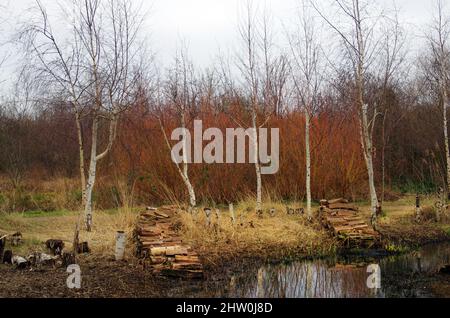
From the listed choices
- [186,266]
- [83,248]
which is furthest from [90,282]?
[83,248]

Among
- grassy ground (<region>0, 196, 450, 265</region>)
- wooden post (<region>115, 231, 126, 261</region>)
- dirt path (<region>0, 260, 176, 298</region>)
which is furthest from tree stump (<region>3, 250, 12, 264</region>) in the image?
wooden post (<region>115, 231, 126, 261</region>)

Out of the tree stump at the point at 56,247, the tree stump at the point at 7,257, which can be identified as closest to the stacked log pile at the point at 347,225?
the tree stump at the point at 56,247

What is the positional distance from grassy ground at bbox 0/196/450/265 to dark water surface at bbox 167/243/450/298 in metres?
0.71

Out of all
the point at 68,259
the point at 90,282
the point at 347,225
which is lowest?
the point at 90,282

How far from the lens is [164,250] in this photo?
745 cm

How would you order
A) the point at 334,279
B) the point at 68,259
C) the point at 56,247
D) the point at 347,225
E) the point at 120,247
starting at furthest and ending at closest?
the point at 347,225, the point at 56,247, the point at 120,247, the point at 68,259, the point at 334,279

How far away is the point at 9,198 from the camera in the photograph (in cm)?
1381

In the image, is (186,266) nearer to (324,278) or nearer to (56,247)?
(324,278)

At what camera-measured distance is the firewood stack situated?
283 inches

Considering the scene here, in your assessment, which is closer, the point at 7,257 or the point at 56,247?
the point at 7,257

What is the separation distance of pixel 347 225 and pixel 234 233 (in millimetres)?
2353

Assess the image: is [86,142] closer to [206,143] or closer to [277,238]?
[206,143]

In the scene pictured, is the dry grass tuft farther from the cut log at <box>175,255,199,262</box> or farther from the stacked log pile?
the cut log at <box>175,255,199,262</box>
